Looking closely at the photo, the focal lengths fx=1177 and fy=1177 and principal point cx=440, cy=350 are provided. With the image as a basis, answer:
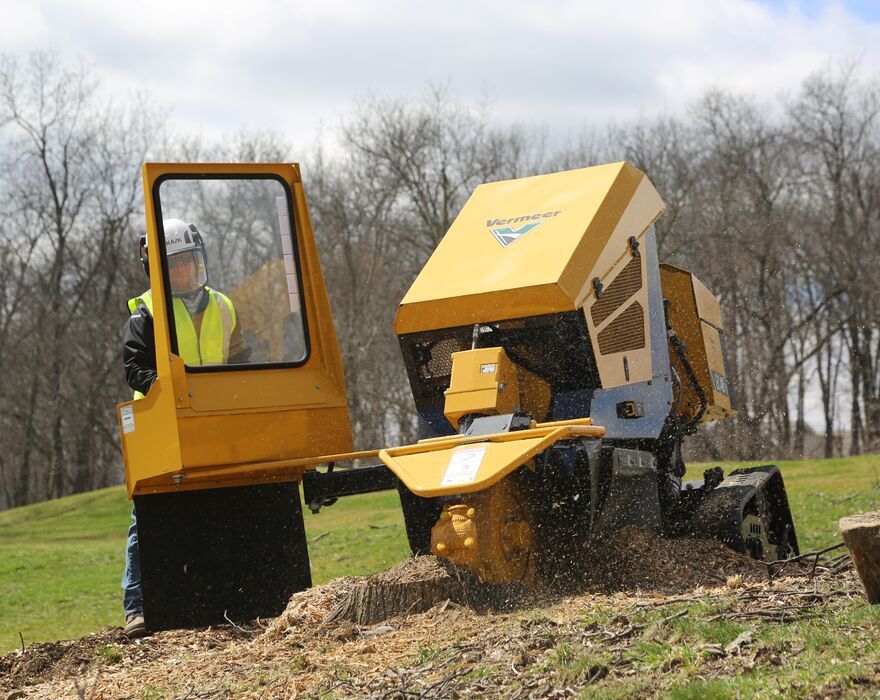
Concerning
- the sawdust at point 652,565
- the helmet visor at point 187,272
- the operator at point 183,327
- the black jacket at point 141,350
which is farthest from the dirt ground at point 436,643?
the helmet visor at point 187,272

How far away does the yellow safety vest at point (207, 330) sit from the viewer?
6.65 meters

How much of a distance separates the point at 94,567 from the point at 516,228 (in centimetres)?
929

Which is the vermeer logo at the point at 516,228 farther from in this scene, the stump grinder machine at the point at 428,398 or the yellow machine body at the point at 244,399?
the yellow machine body at the point at 244,399

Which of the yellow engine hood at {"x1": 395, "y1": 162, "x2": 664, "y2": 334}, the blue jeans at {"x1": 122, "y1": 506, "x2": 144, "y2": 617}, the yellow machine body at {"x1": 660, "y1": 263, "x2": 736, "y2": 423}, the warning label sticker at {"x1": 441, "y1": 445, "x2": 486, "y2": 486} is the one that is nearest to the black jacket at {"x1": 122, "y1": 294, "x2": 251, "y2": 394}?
the blue jeans at {"x1": 122, "y1": 506, "x2": 144, "y2": 617}

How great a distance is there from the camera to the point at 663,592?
6.05 meters

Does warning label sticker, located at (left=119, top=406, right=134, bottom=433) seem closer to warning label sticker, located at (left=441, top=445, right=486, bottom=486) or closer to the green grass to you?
warning label sticker, located at (left=441, top=445, right=486, bottom=486)

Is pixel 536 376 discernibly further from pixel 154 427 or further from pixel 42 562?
pixel 42 562

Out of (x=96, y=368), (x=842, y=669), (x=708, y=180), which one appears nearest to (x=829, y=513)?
(x=842, y=669)

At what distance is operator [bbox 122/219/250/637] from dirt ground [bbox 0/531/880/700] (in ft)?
1.59

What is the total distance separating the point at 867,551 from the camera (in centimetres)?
477

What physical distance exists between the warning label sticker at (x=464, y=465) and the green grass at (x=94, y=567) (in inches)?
199

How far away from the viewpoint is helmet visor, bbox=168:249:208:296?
671cm

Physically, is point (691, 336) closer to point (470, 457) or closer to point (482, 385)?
point (482, 385)

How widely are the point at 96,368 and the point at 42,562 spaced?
25294 mm
